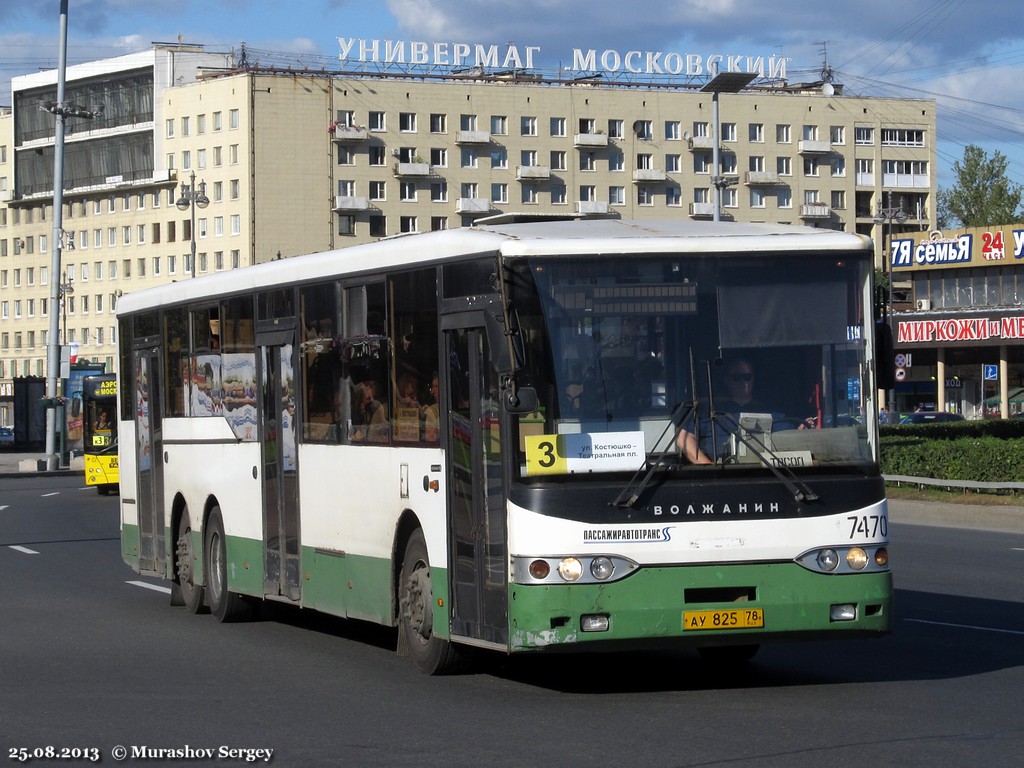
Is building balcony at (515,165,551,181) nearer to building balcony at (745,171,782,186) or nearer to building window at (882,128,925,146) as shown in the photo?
building balcony at (745,171,782,186)

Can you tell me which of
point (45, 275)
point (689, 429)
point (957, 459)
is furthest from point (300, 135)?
point (689, 429)

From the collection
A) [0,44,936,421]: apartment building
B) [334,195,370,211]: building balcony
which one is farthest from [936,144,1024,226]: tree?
[334,195,370,211]: building balcony

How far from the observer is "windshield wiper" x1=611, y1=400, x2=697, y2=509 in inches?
385

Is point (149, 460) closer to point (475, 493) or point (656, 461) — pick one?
point (475, 493)

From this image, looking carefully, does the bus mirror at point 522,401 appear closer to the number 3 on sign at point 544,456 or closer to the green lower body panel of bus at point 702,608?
the number 3 on sign at point 544,456

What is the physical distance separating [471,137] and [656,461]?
111 metres

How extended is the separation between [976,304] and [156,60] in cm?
7076

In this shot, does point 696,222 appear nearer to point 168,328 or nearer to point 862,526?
point 862,526

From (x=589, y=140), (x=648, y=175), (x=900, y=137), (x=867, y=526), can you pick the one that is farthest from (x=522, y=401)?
(x=900, y=137)

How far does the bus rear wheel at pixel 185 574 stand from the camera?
16.1 metres

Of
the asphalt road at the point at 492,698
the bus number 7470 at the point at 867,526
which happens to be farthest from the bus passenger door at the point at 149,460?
→ the bus number 7470 at the point at 867,526

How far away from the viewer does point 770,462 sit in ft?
32.9

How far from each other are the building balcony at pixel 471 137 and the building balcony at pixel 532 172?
11.5 ft

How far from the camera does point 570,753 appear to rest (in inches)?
328
